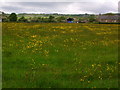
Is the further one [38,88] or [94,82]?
[94,82]

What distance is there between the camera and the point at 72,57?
43.2 ft

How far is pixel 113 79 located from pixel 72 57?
437cm

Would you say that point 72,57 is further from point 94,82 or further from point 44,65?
point 94,82

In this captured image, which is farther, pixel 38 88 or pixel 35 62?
pixel 35 62

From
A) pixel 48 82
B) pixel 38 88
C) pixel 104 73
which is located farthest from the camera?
pixel 104 73

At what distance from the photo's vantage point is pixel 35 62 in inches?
447

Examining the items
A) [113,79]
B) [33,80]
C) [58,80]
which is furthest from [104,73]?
[33,80]

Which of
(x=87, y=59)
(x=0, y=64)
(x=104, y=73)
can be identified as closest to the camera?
(x=104, y=73)

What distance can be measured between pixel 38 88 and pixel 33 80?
0.81 metres

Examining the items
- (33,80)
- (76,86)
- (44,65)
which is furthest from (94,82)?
(44,65)

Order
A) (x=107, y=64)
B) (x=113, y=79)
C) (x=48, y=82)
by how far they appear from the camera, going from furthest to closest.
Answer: (x=107, y=64), (x=113, y=79), (x=48, y=82)

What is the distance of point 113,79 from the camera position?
9.10 metres

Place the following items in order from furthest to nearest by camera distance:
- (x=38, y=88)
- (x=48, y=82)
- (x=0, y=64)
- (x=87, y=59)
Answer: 1. (x=87, y=59)
2. (x=0, y=64)
3. (x=48, y=82)
4. (x=38, y=88)

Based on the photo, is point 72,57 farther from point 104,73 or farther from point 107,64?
point 104,73
